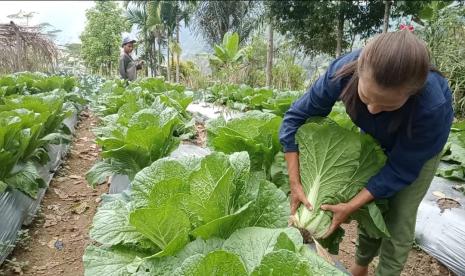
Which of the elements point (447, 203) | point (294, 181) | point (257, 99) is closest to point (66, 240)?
point (294, 181)

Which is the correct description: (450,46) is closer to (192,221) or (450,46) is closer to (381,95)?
(381,95)

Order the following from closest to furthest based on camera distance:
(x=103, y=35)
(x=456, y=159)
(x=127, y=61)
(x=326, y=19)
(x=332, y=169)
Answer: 1. (x=332, y=169)
2. (x=456, y=159)
3. (x=127, y=61)
4. (x=326, y=19)
5. (x=103, y=35)

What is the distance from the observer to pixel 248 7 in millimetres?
24172

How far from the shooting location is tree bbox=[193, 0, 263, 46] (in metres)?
24.0

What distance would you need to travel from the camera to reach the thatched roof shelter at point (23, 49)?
10.7 m

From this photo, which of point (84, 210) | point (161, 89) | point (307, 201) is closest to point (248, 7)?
point (161, 89)

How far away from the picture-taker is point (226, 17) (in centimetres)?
2447

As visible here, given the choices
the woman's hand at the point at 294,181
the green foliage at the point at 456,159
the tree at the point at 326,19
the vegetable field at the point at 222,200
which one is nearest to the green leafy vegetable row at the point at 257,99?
the green foliage at the point at 456,159

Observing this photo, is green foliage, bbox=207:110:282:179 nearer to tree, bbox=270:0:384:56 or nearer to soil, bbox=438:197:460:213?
soil, bbox=438:197:460:213

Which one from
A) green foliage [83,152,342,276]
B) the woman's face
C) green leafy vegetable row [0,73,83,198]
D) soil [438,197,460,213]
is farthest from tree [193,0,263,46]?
green foliage [83,152,342,276]

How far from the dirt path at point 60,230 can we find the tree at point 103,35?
99.6 ft

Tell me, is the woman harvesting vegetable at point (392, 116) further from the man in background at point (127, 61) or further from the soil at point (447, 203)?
the man in background at point (127, 61)

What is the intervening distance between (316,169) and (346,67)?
19.8 inches

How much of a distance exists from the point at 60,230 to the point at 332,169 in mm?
2492
